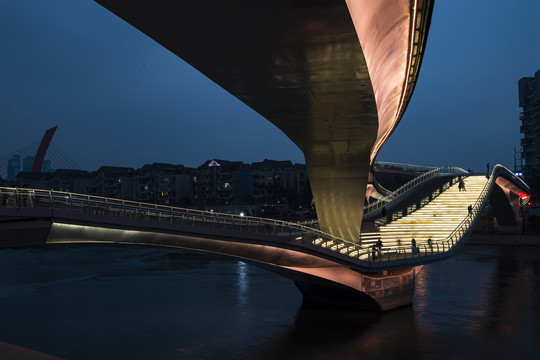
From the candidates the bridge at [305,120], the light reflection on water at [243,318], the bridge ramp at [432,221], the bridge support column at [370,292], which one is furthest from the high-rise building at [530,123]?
the bridge support column at [370,292]

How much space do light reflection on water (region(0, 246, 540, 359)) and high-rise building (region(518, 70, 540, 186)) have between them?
68994 mm

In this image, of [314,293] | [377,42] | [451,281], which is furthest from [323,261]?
[451,281]

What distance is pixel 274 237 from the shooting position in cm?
1934

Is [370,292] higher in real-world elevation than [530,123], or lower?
lower

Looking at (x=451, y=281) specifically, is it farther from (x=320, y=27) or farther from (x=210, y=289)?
(x=320, y=27)

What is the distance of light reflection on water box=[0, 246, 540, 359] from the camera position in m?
16.9

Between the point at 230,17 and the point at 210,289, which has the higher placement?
the point at 230,17

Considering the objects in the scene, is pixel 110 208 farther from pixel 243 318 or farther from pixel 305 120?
pixel 243 318

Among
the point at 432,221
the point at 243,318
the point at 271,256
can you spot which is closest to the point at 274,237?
the point at 271,256

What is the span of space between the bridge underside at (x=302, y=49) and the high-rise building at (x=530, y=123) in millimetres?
87111

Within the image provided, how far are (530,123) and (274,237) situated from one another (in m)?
95.5

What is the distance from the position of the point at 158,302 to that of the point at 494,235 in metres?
47.5

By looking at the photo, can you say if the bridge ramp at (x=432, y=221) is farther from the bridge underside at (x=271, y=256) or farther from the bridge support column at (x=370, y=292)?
the bridge underside at (x=271, y=256)

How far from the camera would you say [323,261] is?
21.5 metres
